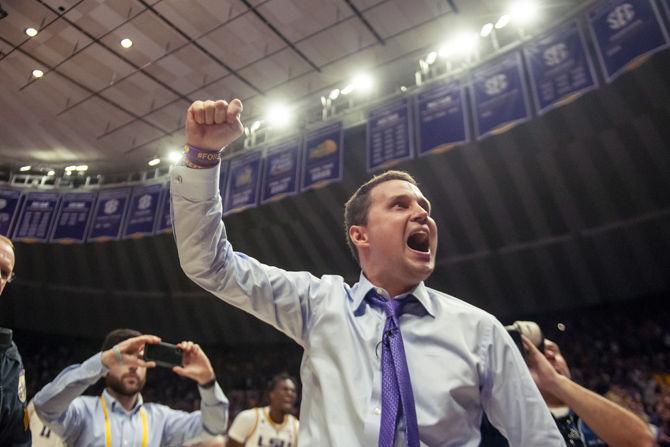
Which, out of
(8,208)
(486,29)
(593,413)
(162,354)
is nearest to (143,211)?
(8,208)

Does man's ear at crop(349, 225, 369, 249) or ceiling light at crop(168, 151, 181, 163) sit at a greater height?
ceiling light at crop(168, 151, 181, 163)

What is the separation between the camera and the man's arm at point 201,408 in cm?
258

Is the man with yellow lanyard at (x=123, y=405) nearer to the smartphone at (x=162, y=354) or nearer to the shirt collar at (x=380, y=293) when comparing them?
the smartphone at (x=162, y=354)

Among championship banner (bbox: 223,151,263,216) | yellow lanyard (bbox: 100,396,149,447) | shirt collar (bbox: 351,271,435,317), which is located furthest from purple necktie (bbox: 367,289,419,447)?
championship banner (bbox: 223,151,263,216)

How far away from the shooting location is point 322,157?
27.0 ft

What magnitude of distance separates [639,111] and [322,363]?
8876 mm

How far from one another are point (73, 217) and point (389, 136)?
7508 millimetres

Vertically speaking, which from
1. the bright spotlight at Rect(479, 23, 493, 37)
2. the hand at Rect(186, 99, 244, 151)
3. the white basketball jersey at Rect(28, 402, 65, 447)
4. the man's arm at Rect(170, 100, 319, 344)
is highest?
the bright spotlight at Rect(479, 23, 493, 37)

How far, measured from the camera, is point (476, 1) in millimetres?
7539

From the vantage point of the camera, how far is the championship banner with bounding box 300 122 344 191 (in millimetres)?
7955

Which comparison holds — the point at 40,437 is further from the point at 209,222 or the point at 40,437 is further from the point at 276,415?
the point at 209,222

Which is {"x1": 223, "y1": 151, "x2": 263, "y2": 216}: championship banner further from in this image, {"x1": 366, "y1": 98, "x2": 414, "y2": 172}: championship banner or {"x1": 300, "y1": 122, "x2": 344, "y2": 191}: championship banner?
{"x1": 366, "y1": 98, "x2": 414, "y2": 172}: championship banner

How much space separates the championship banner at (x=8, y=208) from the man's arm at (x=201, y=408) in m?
9.21

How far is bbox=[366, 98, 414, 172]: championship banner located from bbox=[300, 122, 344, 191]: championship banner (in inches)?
22.1
